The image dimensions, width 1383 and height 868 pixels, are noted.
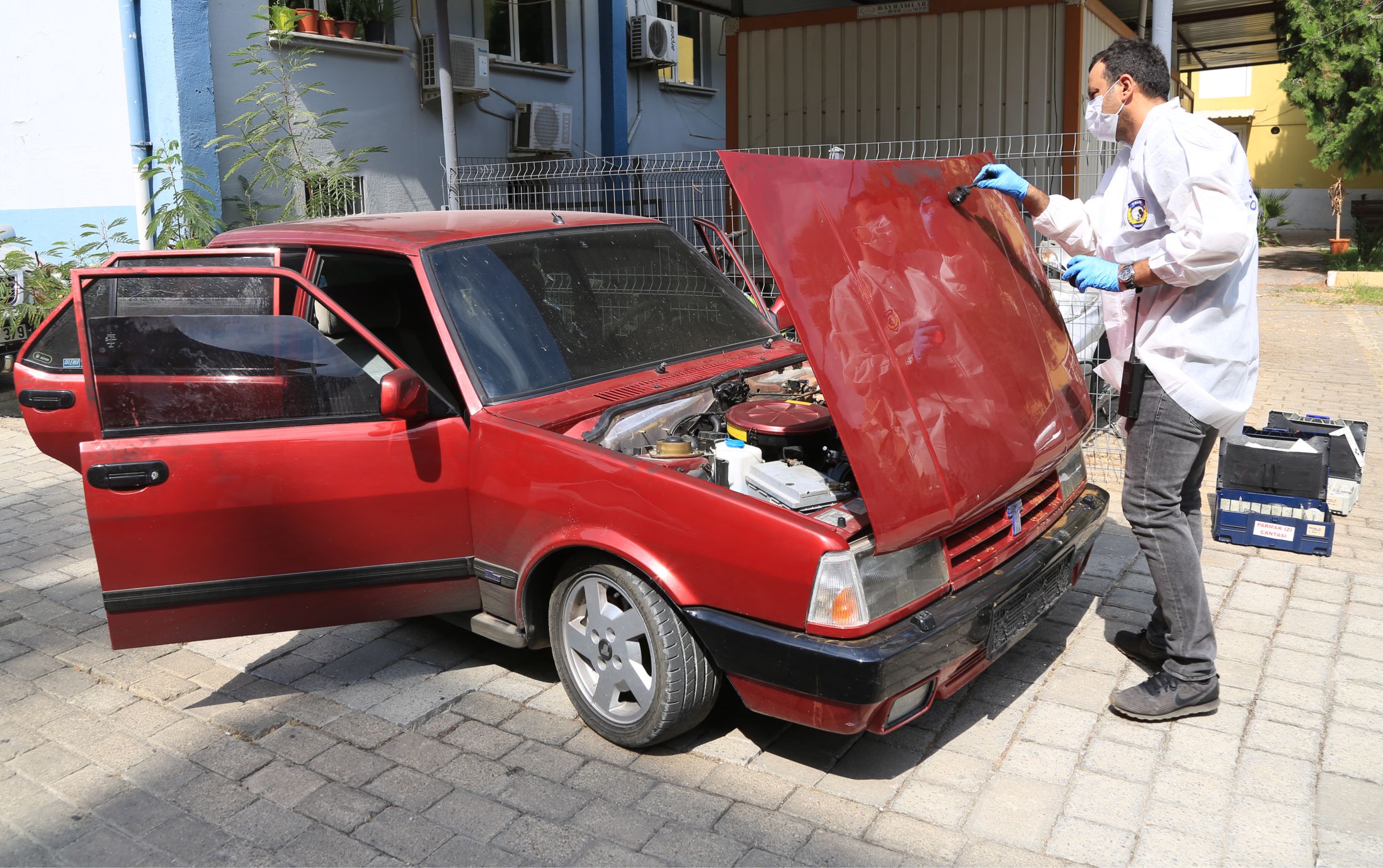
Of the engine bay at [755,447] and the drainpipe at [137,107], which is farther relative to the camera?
the drainpipe at [137,107]

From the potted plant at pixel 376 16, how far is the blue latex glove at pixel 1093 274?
9.97 metres

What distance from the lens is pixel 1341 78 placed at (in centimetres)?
1934

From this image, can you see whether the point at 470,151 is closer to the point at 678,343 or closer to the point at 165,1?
the point at 165,1

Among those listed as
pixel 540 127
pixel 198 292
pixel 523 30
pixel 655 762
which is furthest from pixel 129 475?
pixel 523 30

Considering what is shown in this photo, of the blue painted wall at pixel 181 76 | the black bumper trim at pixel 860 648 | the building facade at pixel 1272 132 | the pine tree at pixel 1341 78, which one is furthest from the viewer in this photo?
the building facade at pixel 1272 132

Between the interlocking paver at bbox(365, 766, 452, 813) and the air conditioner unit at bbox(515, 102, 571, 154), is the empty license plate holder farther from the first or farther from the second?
the air conditioner unit at bbox(515, 102, 571, 154)

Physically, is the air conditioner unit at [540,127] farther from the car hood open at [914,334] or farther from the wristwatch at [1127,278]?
the wristwatch at [1127,278]

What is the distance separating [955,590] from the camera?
10.8ft

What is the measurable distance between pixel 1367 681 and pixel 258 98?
999 centimetres

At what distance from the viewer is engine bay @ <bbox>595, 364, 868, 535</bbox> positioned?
3.31 meters

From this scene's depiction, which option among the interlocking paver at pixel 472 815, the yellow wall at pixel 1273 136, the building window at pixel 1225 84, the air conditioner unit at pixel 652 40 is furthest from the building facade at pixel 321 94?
the building window at pixel 1225 84

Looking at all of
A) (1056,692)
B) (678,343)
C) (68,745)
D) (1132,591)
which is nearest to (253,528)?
(68,745)

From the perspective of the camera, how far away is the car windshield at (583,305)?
3.86m

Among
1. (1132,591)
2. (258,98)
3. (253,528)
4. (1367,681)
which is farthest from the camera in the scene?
(258,98)
